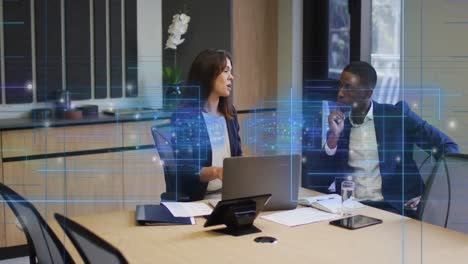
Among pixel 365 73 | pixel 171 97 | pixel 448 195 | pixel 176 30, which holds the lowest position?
pixel 448 195

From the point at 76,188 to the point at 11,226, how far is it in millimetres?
453

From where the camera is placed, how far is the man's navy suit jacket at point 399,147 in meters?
2.71

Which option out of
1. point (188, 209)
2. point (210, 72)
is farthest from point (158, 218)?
point (210, 72)

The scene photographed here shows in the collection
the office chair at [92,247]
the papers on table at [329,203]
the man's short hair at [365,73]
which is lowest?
the papers on table at [329,203]

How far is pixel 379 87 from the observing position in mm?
3254

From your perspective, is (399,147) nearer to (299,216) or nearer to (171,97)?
(299,216)

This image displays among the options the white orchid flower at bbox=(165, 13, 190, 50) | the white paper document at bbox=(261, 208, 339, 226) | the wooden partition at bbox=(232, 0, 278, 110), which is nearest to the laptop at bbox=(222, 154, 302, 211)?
the white paper document at bbox=(261, 208, 339, 226)

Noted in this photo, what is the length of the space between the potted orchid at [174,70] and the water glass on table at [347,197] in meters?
1.86

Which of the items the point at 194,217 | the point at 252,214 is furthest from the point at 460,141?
the point at 194,217

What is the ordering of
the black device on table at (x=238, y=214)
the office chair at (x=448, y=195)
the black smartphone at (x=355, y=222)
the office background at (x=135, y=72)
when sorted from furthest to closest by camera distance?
the office background at (x=135, y=72), the office chair at (x=448, y=195), the black smartphone at (x=355, y=222), the black device on table at (x=238, y=214)

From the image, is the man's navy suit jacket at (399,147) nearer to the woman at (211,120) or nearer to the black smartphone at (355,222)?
the black smartphone at (355,222)

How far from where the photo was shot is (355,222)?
2381 millimetres

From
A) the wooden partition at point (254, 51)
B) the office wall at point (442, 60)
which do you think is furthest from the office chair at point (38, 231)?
the wooden partition at point (254, 51)

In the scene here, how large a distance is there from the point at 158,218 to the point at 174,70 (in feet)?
6.39
